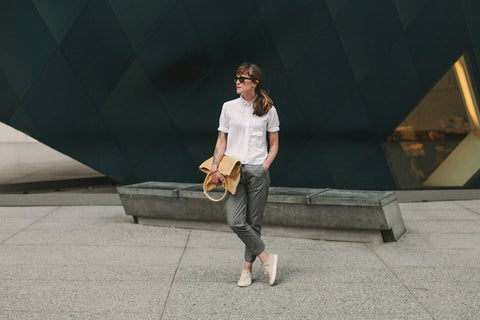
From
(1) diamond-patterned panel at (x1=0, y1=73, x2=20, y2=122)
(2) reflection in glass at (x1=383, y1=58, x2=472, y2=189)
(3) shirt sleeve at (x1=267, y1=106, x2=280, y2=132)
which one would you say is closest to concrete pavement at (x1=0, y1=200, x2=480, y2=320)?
(3) shirt sleeve at (x1=267, y1=106, x2=280, y2=132)

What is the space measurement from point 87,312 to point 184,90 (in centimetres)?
792

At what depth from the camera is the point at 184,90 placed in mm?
11812

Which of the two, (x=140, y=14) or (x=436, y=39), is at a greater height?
(x=140, y=14)

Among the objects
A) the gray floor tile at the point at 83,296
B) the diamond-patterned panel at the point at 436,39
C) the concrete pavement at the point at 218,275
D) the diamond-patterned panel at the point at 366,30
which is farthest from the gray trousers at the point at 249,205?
the diamond-patterned panel at the point at 436,39

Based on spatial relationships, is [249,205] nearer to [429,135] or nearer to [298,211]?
[298,211]

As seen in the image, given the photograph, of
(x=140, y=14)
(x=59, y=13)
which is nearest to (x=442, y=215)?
(x=140, y=14)

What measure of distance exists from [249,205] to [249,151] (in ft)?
1.66

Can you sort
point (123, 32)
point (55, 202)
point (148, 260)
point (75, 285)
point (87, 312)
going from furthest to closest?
point (123, 32), point (55, 202), point (148, 260), point (75, 285), point (87, 312)

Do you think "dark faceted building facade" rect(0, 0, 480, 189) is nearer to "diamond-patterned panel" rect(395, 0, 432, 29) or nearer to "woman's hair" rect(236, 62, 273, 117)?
"diamond-patterned panel" rect(395, 0, 432, 29)

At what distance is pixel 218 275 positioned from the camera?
5.54 metres

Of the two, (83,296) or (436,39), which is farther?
(436,39)

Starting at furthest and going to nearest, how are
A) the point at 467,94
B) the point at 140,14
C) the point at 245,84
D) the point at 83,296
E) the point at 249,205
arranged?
the point at 467,94 < the point at 140,14 < the point at 249,205 < the point at 245,84 < the point at 83,296

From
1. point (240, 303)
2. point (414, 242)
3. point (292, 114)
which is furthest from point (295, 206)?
point (292, 114)

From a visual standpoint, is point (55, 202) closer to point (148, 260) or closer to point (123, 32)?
point (123, 32)
